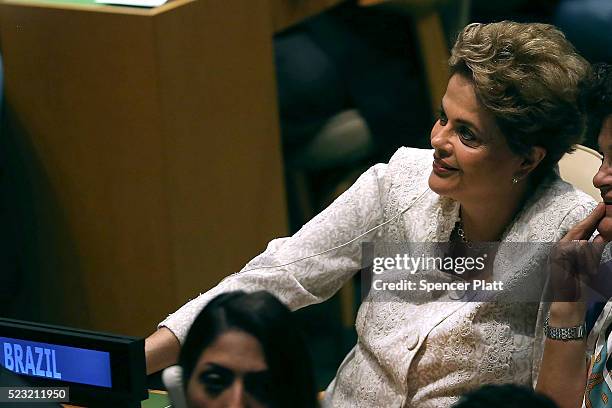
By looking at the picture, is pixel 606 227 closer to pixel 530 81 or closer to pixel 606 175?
pixel 606 175

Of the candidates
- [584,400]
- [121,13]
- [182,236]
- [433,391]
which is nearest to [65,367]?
[433,391]

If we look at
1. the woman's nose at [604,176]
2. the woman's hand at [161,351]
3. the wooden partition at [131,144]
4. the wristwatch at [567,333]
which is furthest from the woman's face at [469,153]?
the wooden partition at [131,144]

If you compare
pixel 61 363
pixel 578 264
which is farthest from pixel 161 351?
pixel 578 264

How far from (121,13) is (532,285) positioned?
3.76 feet

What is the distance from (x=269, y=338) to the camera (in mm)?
1216

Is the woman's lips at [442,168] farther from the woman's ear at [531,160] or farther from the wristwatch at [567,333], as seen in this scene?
the wristwatch at [567,333]

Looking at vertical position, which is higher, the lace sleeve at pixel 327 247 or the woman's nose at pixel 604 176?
the woman's nose at pixel 604 176

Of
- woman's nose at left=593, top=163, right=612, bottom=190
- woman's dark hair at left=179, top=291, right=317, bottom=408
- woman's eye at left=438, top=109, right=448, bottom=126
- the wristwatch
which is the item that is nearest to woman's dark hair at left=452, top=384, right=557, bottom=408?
woman's dark hair at left=179, top=291, right=317, bottom=408

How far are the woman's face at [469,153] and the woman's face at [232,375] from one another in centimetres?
57

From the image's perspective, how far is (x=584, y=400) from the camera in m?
1.54

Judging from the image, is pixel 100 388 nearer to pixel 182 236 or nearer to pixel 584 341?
pixel 584 341

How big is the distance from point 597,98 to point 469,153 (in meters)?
0.19

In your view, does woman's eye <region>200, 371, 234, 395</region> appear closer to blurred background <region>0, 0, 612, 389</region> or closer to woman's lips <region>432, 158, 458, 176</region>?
woman's lips <region>432, 158, 458, 176</region>

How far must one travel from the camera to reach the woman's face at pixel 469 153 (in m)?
1.69
